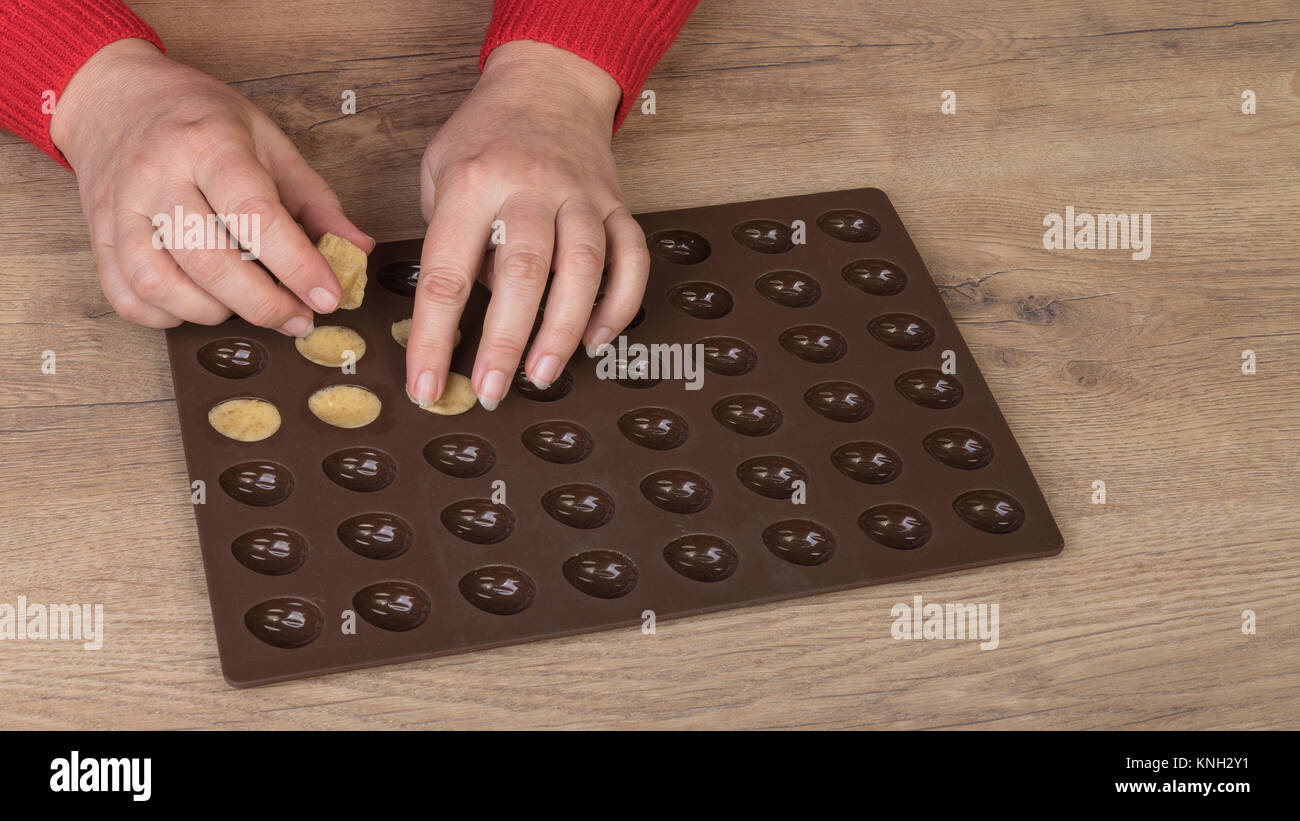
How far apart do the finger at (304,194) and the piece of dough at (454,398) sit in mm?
129

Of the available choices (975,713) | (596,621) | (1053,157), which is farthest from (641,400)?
(1053,157)

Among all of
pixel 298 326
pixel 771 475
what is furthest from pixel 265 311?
pixel 771 475

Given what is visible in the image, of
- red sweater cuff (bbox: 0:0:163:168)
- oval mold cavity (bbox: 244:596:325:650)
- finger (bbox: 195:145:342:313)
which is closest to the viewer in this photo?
oval mold cavity (bbox: 244:596:325:650)

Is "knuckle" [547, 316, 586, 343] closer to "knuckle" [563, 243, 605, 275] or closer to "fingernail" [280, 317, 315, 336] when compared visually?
"knuckle" [563, 243, 605, 275]

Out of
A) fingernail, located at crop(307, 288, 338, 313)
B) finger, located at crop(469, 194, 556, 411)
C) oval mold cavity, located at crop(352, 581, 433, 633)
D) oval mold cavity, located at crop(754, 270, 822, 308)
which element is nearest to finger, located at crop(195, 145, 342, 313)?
fingernail, located at crop(307, 288, 338, 313)

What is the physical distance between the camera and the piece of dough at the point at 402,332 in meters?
0.78

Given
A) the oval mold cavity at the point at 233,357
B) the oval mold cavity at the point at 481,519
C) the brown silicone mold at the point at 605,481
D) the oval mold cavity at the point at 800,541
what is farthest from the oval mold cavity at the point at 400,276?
the oval mold cavity at the point at 800,541

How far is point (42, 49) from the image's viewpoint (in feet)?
2.79

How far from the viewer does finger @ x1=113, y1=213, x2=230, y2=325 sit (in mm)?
725

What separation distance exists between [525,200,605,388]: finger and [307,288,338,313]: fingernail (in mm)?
135

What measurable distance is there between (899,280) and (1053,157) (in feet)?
0.83

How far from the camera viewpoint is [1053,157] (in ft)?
3.35

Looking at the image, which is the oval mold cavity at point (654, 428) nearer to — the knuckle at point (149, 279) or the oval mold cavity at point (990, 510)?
the oval mold cavity at point (990, 510)

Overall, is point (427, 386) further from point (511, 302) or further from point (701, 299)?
point (701, 299)
